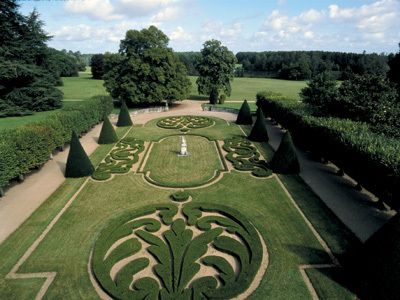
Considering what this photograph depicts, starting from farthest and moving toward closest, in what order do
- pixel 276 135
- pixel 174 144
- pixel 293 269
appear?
pixel 276 135 → pixel 174 144 → pixel 293 269

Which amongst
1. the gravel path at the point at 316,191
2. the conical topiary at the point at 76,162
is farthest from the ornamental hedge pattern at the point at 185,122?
the conical topiary at the point at 76,162

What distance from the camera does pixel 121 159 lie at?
22.7 m

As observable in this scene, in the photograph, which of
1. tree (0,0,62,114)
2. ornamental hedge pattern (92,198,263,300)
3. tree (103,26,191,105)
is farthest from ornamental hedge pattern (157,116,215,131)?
tree (0,0,62,114)

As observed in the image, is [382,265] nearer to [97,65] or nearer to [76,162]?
[76,162]

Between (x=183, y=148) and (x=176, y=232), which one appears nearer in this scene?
(x=176, y=232)

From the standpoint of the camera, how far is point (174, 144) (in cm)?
2727

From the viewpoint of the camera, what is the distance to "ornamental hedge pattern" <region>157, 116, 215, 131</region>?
34.5 meters

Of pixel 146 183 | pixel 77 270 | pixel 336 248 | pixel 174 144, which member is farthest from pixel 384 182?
pixel 174 144

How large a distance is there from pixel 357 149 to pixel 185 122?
82.3 ft

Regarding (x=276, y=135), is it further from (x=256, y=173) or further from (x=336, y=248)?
(x=336, y=248)

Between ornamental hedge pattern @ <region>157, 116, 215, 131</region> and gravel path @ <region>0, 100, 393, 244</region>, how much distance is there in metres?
15.0

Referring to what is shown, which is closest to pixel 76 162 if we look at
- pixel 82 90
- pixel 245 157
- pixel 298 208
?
pixel 245 157

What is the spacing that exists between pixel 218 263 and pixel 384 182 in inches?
427

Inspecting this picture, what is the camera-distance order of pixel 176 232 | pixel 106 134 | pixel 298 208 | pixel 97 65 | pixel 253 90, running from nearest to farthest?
pixel 176 232 < pixel 298 208 < pixel 106 134 < pixel 253 90 < pixel 97 65
